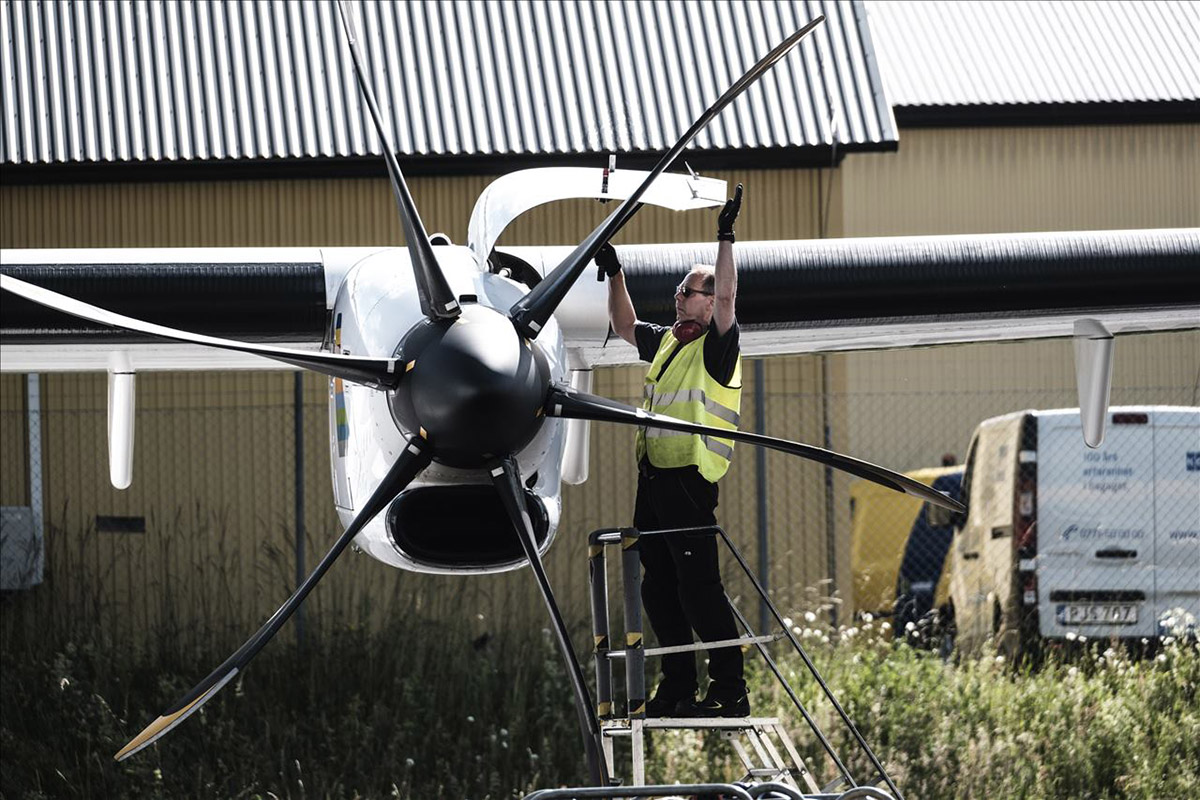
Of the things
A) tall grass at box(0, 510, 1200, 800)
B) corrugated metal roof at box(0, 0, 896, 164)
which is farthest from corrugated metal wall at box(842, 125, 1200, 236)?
tall grass at box(0, 510, 1200, 800)

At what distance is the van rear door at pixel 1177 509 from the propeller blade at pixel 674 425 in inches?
198

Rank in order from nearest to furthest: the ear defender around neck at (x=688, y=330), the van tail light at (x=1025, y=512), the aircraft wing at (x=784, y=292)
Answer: the ear defender around neck at (x=688, y=330)
the aircraft wing at (x=784, y=292)
the van tail light at (x=1025, y=512)

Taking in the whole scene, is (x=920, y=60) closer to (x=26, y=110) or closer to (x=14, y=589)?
(x=26, y=110)

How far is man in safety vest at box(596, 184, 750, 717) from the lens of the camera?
19.5ft

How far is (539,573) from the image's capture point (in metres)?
5.56

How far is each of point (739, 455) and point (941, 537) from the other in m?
2.53

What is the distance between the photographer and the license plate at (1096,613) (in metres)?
10.1

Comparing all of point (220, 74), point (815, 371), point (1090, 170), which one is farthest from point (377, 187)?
point (1090, 170)

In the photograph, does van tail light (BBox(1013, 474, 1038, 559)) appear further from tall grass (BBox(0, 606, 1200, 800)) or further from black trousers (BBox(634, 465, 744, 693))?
black trousers (BBox(634, 465, 744, 693))

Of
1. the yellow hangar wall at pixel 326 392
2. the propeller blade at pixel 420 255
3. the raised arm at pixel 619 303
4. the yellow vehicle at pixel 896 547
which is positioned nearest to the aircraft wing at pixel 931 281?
the raised arm at pixel 619 303

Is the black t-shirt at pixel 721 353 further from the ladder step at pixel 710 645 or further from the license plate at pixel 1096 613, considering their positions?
the license plate at pixel 1096 613

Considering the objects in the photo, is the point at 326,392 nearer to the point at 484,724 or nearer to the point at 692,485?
the point at 484,724

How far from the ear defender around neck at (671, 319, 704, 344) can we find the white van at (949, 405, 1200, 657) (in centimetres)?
474

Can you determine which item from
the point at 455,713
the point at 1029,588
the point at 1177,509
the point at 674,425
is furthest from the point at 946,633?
the point at 674,425
